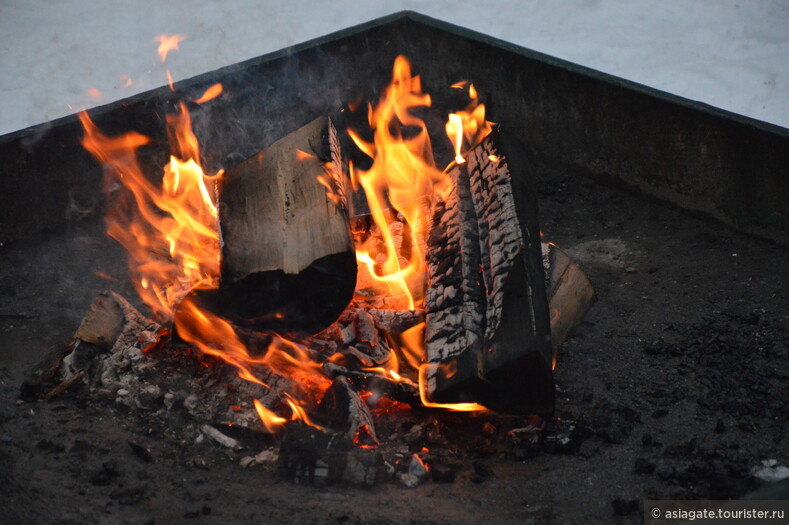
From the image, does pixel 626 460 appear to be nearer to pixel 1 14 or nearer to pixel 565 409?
pixel 565 409

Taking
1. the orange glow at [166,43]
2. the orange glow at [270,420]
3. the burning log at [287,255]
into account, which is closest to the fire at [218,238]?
the orange glow at [270,420]

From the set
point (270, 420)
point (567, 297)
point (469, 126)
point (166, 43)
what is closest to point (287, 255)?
point (270, 420)

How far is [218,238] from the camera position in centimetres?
298

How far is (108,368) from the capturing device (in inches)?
113

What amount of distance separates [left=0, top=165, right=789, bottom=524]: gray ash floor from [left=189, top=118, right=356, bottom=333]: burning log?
19.8 inches

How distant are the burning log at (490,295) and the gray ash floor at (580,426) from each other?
23 centimetres

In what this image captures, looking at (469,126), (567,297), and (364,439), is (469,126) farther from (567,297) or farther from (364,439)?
(364,439)

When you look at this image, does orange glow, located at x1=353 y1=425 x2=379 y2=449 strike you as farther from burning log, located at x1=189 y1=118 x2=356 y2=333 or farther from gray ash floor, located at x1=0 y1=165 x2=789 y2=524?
burning log, located at x1=189 y1=118 x2=356 y2=333

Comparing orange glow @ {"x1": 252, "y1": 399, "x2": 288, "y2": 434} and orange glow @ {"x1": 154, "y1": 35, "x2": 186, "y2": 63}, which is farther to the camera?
orange glow @ {"x1": 154, "y1": 35, "x2": 186, "y2": 63}

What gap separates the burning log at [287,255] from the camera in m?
2.65

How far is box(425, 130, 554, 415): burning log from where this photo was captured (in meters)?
2.43

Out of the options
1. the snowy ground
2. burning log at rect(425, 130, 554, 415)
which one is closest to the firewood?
burning log at rect(425, 130, 554, 415)

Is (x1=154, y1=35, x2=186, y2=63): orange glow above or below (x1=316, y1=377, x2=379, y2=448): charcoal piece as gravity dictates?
above

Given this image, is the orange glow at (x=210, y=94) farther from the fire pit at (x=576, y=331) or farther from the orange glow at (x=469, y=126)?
the orange glow at (x=469, y=126)
